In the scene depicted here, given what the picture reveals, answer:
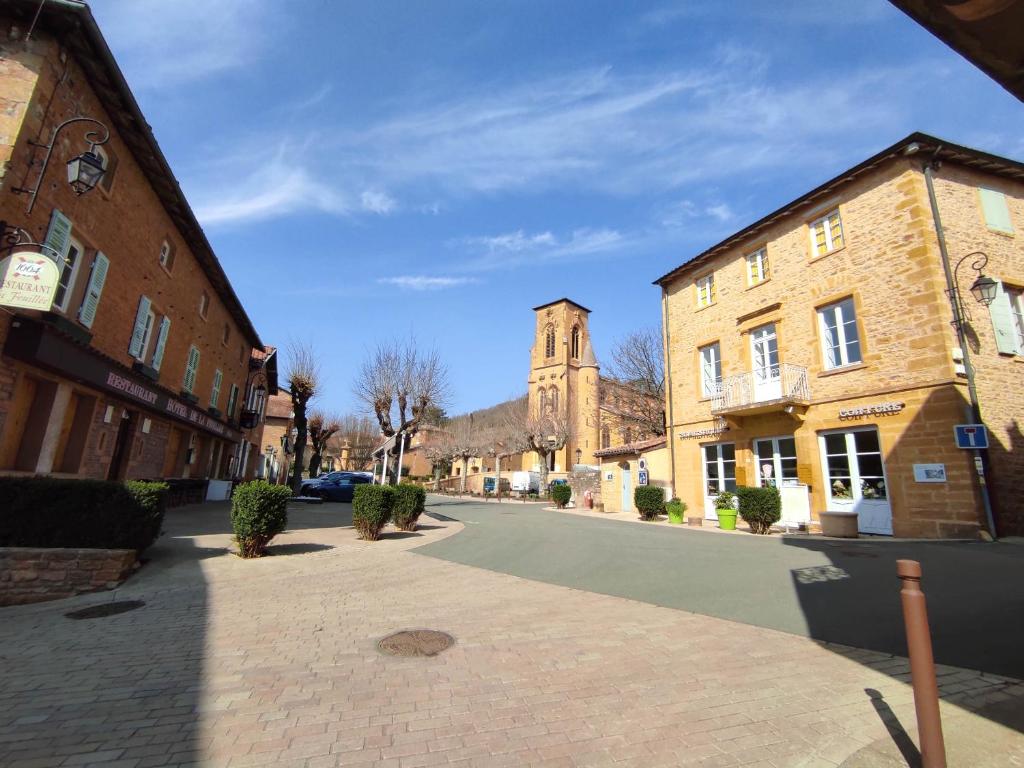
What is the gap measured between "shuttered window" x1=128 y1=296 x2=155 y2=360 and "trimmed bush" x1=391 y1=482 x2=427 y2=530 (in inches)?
301

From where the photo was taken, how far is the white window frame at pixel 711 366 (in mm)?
17469

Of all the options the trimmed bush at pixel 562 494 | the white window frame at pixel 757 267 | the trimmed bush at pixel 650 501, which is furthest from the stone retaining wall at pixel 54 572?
the trimmed bush at pixel 562 494

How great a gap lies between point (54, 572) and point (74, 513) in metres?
0.71

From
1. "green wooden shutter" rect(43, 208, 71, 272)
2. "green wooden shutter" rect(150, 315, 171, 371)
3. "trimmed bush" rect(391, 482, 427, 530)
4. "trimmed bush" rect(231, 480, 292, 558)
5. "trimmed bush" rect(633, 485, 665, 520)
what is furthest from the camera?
"trimmed bush" rect(633, 485, 665, 520)

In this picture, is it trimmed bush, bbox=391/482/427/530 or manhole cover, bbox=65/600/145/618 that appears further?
trimmed bush, bbox=391/482/427/530

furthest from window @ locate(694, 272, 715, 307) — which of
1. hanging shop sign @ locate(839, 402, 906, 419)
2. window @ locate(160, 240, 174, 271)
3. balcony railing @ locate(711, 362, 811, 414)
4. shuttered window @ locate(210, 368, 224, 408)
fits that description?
shuttered window @ locate(210, 368, 224, 408)

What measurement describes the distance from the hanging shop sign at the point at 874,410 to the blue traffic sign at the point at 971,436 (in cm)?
126

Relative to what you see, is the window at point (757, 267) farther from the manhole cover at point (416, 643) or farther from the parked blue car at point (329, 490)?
the parked blue car at point (329, 490)

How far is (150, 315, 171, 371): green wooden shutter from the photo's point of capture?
13.7 metres

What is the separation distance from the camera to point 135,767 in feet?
7.75

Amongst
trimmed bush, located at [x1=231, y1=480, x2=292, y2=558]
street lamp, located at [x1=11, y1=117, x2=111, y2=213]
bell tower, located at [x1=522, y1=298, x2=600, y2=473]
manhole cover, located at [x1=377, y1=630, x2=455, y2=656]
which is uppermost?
bell tower, located at [x1=522, y1=298, x2=600, y2=473]

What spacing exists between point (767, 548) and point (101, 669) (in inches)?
408

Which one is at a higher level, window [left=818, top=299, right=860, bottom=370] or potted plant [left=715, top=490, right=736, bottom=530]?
window [left=818, top=299, right=860, bottom=370]

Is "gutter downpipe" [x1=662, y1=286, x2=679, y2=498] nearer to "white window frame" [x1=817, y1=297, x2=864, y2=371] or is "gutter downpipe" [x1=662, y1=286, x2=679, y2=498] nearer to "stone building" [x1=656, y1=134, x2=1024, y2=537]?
"stone building" [x1=656, y1=134, x2=1024, y2=537]
